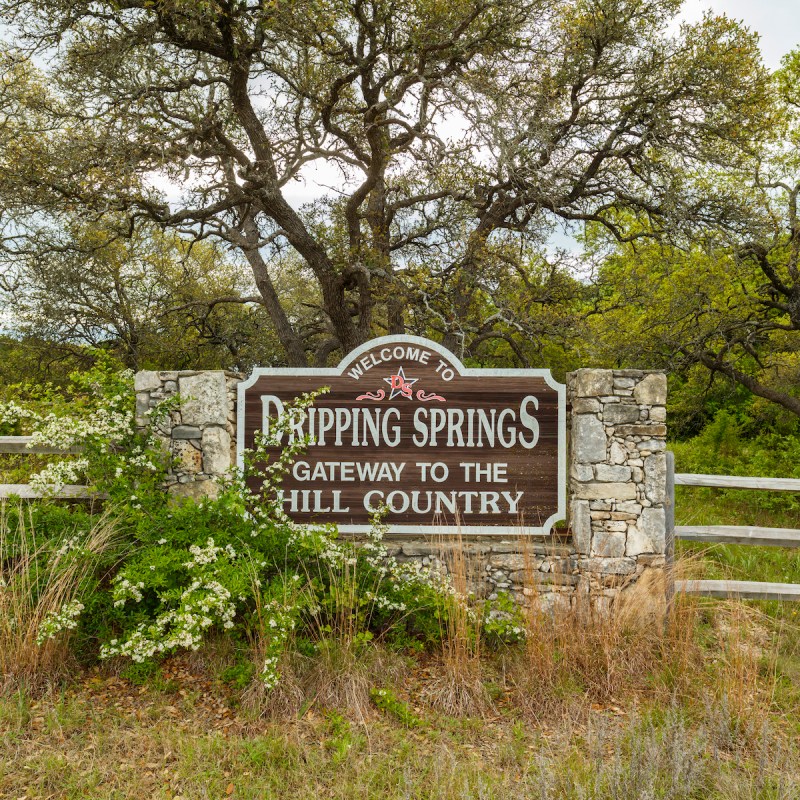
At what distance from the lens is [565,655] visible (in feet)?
13.6

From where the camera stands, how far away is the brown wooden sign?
5.00 m

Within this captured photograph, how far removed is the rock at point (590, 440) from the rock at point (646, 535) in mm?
559

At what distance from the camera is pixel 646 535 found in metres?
4.91

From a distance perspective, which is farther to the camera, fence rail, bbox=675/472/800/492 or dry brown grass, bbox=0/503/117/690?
fence rail, bbox=675/472/800/492

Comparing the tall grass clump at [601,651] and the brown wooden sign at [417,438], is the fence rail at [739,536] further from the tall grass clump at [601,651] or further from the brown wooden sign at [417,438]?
the brown wooden sign at [417,438]

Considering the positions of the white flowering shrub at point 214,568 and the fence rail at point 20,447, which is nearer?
the white flowering shrub at point 214,568

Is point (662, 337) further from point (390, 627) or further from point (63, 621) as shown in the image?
point (63, 621)

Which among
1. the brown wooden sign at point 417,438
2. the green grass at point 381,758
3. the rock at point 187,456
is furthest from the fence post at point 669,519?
the rock at point 187,456

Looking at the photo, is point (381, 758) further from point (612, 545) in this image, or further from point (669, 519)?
point (669, 519)

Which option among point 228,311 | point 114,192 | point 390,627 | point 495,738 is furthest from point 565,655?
point 228,311

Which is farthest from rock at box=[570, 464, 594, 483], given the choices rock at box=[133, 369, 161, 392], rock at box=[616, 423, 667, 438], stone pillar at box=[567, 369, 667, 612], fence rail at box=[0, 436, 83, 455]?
fence rail at box=[0, 436, 83, 455]

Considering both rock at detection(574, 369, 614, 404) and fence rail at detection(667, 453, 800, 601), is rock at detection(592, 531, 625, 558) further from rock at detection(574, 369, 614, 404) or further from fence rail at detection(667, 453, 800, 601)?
rock at detection(574, 369, 614, 404)

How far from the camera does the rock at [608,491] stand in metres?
4.93

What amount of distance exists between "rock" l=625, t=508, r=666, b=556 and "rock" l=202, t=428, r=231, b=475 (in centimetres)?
317
